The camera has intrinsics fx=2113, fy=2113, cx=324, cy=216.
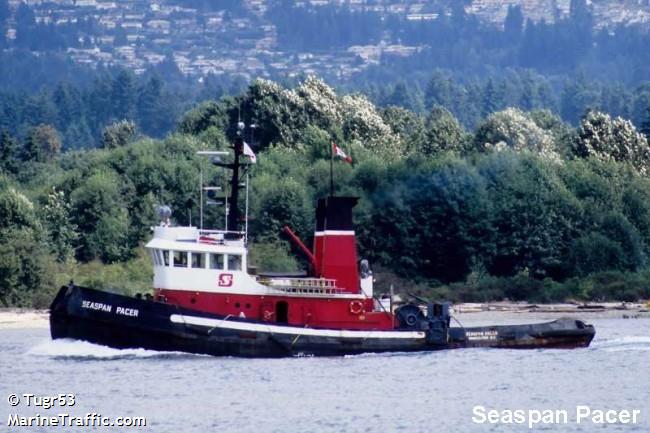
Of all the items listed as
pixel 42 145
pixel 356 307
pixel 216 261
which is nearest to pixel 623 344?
pixel 356 307

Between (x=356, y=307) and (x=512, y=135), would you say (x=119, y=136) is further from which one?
(x=356, y=307)

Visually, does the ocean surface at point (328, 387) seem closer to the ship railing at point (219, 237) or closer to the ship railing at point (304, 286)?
the ship railing at point (304, 286)

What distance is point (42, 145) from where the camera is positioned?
180 m

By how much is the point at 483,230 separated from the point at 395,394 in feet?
115

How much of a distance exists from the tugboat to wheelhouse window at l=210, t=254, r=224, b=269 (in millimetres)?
31

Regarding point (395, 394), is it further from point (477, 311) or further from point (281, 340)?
point (477, 311)

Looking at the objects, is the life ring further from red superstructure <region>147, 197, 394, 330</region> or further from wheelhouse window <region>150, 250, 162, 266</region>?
wheelhouse window <region>150, 250, 162, 266</region>

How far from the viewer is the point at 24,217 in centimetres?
9331

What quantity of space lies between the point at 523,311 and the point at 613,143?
2888 cm

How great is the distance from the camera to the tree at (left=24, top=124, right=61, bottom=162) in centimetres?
14275

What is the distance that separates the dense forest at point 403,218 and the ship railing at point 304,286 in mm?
19667

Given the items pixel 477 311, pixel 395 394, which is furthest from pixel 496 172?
pixel 395 394

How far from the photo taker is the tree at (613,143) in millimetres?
112125

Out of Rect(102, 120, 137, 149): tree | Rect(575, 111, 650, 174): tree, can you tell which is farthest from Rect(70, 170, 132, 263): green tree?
Rect(102, 120, 137, 149): tree
